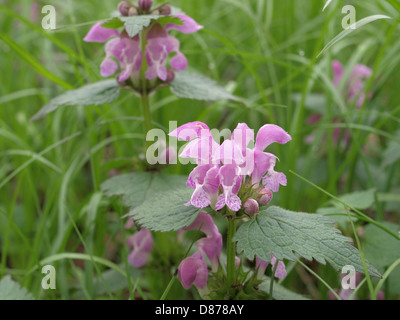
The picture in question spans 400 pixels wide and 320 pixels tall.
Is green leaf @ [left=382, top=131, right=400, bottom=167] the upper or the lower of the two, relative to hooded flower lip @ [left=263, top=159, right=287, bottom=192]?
lower

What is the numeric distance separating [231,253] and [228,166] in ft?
0.59

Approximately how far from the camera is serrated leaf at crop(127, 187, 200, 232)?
0.74 metres

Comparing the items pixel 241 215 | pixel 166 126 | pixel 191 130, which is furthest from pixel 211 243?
pixel 166 126

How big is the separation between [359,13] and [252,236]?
188 cm

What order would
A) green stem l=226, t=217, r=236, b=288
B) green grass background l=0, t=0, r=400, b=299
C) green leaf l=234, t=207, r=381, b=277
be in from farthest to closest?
green grass background l=0, t=0, r=400, b=299 < green stem l=226, t=217, r=236, b=288 < green leaf l=234, t=207, r=381, b=277

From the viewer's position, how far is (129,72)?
1096 millimetres

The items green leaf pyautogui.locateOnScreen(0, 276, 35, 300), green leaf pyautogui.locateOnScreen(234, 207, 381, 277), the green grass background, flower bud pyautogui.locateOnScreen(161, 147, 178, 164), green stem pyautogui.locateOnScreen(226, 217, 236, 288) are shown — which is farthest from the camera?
the green grass background

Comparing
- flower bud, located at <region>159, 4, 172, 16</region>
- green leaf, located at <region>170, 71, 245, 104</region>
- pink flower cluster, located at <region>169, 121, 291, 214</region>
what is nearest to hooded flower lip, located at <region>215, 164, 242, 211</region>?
pink flower cluster, located at <region>169, 121, 291, 214</region>

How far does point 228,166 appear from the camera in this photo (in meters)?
Answer: 0.71

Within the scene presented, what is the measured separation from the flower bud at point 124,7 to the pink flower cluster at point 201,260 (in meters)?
0.52

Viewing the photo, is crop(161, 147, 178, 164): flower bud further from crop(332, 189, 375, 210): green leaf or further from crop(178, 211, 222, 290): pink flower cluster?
crop(332, 189, 375, 210): green leaf
